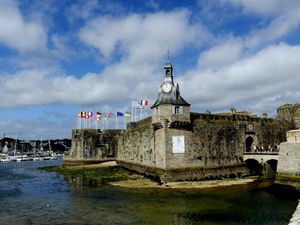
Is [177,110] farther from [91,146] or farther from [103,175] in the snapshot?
[91,146]

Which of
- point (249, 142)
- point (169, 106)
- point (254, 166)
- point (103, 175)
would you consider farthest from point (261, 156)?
point (103, 175)

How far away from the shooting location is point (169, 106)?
2953 cm

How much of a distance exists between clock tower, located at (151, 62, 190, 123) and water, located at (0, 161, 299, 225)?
750 cm

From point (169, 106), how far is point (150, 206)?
39.1ft

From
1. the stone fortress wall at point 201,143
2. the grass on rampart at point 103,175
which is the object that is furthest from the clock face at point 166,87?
the grass on rampart at point 103,175

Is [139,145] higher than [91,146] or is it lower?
lower

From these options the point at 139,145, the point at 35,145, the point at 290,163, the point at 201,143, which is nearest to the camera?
the point at 290,163

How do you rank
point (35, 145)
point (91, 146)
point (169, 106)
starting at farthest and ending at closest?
point (35, 145), point (91, 146), point (169, 106)

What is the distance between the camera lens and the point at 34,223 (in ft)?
53.9

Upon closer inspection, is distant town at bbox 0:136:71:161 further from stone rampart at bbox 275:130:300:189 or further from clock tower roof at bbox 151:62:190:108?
stone rampart at bbox 275:130:300:189

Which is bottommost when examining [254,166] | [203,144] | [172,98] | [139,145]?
[254,166]

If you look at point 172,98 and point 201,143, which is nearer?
point 172,98

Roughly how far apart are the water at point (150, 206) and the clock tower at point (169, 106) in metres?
7.50

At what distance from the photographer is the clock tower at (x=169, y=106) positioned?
2952 centimetres
